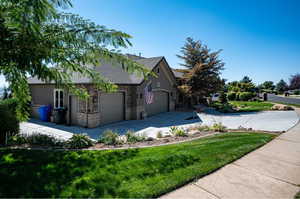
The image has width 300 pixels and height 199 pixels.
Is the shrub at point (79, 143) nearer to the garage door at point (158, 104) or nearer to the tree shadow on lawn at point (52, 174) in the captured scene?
the tree shadow on lawn at point (52, 174)

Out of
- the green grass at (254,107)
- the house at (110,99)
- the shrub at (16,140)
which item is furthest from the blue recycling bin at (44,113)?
the green grass at (254,107)

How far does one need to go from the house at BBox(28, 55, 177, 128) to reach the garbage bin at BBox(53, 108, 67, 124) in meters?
0.25

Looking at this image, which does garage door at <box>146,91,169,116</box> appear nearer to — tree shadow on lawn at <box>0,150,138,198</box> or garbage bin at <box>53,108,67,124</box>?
garbage bin at <box>53,108,67,124</box>

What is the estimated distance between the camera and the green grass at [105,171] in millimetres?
2756

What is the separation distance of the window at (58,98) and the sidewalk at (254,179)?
33.9 ft

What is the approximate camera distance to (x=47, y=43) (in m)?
3.35

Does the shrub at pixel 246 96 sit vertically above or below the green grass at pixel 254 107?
above

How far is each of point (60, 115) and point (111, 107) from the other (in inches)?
128

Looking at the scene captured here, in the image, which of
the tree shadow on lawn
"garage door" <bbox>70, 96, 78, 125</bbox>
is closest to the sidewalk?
the tree shadow on lawn

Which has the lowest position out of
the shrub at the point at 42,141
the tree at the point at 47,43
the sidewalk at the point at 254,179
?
the sidewalk at the point at 254,179

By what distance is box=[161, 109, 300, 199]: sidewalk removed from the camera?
2896mm

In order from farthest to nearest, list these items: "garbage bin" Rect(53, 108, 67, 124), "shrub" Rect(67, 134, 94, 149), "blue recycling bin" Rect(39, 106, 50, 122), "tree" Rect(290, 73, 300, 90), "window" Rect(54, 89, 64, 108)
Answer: "tree" Rect(290, 73, 300, 90) < "blue recycling bin" Rect(39, 106, 50, 122) < "window" Rect(54, 89, 64, 108) < "garbage bin" Rect(53, 108, 67, 124) < "shrub" Rect(67, 134, 94, 149)

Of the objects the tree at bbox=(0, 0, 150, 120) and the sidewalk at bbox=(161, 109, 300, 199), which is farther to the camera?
the sidewalk at bbox=(161, 109, 300, 199)

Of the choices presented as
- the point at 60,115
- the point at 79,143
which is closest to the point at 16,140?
the point at 79,143
